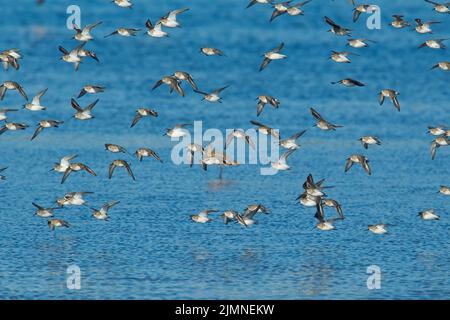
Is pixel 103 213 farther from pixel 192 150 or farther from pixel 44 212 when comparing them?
pixel 192 150

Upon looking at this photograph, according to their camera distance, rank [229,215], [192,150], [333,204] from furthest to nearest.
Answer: [192,150] → [333,204] → [229,215]

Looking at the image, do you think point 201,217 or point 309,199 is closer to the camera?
point 309,199

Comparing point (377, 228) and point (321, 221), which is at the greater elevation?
point (321, 221)

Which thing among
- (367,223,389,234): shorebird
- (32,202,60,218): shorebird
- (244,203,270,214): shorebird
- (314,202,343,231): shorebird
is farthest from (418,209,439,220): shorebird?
(32,202,60,218): shorebird

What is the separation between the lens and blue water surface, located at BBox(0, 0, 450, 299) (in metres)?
21.3

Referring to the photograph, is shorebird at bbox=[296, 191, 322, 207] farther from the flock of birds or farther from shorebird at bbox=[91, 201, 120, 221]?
shorebird at bbox=[91, 201, 120, 221]

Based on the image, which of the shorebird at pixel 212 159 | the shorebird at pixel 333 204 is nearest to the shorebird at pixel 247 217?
the shorebird at pixel 333 204

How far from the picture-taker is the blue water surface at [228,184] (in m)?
21.3

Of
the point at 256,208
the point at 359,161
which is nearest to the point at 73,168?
the point at 256,208

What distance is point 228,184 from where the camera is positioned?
27.4 m

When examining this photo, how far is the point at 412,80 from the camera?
130ft

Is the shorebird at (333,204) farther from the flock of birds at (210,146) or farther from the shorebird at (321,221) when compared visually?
the shorebird at (321,221)
